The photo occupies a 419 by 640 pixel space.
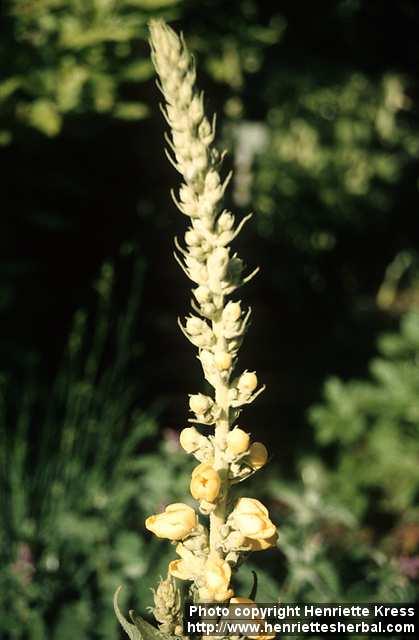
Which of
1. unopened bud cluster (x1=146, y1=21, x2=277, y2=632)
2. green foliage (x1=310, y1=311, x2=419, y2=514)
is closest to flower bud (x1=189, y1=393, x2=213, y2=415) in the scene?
unopened bud cluster (x1=146, y1=21, x2=277, y2=632)

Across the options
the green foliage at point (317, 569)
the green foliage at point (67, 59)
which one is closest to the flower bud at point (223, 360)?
the green foliage at point (317, 569)

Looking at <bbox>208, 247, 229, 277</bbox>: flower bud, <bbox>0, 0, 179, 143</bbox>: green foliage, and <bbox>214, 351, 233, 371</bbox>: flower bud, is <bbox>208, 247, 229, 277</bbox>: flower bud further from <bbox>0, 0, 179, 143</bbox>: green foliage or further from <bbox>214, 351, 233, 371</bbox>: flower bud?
<bbox>0, 0, 179, 143</bbox>: green foliage

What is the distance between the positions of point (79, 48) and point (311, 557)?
5.37ft

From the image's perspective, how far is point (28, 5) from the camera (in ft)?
7.39

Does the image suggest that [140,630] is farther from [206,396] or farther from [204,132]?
[204,132]

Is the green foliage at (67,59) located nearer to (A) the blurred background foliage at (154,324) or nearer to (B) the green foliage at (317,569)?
(A) the blurred background foliage at (154,324)

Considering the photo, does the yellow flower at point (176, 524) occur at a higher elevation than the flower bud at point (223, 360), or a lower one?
lower

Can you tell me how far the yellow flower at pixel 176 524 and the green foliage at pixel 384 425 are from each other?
1.99 m

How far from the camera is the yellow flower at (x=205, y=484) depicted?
3.36 ft

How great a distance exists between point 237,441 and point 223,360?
0.38 ft

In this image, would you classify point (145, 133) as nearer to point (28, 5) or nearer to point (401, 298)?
point (28, 5)

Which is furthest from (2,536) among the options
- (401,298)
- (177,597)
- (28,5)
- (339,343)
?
(401,298)

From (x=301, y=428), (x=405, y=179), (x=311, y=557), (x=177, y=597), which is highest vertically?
(x=405, y=179)

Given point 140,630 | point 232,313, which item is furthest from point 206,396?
point 140,630
